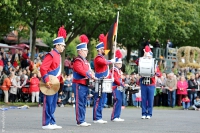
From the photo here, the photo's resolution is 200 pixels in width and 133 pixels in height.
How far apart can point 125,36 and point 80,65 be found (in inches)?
1162

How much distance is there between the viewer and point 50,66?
14.7 meters

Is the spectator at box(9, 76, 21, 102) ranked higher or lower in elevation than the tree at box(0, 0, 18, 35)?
lower

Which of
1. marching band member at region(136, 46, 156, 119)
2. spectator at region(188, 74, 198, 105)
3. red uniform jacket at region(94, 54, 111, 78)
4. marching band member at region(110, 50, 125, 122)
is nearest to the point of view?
red uniform jacket at region(94, 54, 111, 78)

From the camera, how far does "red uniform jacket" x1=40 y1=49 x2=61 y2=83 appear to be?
14461mm

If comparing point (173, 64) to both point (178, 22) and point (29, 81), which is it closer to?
point (178, 22)

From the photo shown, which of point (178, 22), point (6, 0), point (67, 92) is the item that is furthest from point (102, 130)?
point (178, 22)

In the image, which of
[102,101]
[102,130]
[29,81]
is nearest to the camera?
[102,130]

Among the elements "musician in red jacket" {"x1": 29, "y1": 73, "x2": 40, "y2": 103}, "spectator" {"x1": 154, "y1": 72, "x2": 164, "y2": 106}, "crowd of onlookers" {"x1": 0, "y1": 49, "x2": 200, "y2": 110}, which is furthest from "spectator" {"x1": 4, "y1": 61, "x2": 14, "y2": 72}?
"spectator" {"x1": 154, "y1": 72, "x2": 164, "y2": 106}

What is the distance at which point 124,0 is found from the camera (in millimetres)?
37656

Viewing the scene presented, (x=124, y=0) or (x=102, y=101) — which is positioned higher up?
(x=124, y=0)

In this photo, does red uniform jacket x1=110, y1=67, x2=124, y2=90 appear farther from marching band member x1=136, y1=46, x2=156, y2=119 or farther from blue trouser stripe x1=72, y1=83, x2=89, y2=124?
blue trouser stripe x1=72, y1=83, x2=89, y2=124

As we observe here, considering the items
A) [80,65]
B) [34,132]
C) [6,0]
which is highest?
[6,0]

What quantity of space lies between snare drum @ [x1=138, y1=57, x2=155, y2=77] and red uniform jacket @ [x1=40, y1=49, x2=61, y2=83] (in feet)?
17.4

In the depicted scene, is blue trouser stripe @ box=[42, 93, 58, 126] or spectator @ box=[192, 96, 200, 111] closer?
blue trouser stripe @ box=[42, 93, 58, 126]
